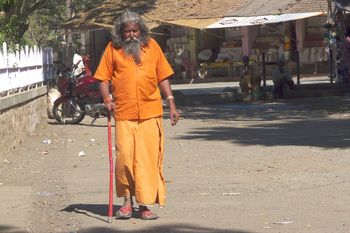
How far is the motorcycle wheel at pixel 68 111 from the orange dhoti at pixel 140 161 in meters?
11.5

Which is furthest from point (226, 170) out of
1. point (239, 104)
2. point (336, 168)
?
point (239, 104)

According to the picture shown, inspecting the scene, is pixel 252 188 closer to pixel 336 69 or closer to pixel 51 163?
pixel 51 163

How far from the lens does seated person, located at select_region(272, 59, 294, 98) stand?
26.3m

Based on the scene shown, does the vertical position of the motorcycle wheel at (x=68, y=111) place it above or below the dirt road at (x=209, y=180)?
above

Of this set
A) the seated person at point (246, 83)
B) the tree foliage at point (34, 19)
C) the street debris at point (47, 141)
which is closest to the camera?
the street debris at point (47, 141)

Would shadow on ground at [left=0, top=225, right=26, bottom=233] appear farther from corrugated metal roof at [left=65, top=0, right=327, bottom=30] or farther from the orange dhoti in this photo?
corrugated metal roof at [left=65, top=0, right=327, bottom=30]

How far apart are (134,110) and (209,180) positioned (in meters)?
2.80

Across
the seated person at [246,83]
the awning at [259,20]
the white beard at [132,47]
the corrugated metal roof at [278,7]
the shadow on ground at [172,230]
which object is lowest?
the shadow on ground at [172,230]

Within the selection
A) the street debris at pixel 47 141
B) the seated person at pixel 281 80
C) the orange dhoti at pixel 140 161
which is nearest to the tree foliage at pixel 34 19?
the street debris at pixel 47 141

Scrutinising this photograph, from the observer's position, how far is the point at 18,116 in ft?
52.0

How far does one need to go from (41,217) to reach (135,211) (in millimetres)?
916

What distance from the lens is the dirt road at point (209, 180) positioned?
8602 millimetres

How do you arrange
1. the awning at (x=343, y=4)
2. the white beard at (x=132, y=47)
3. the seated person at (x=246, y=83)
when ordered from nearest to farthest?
the white beard at (x=132, y=47)
the awning at (x=343, y=4)
the seated person at (x=246, y=83)

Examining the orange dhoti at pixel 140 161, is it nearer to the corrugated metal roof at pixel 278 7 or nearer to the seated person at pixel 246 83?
the seated person at pixel 246 83
